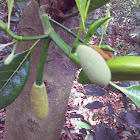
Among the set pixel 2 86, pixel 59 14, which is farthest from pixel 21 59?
pixel 59 14

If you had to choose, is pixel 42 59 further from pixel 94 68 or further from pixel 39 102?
pixel 94 68

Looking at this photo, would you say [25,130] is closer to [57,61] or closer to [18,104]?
[18,104]

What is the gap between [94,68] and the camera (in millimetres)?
241

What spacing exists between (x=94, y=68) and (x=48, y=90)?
0.51 metres

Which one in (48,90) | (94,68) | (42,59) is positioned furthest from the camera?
(48,90)

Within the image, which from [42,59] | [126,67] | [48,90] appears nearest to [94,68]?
[126,67]

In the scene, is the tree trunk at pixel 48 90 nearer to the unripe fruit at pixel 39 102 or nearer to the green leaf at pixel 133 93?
the unripe fruit at pixel 39 102

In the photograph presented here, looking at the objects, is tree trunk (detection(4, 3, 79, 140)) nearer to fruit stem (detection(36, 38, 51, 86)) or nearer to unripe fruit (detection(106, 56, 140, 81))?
fruit stem (detection(36, 38, 51, 86))

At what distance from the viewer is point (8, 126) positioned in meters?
0.95

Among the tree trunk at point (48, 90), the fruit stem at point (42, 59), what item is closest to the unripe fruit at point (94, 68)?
the fruit stem at point (42, 59)

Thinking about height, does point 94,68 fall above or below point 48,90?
below

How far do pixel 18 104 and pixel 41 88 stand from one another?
1.21ft

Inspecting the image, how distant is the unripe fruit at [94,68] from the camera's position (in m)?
0.24

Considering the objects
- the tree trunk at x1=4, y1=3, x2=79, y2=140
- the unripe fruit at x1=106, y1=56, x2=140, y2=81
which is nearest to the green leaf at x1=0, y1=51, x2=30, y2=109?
the tree trunk at x1=4, y1=3, x2=79, y2=140
